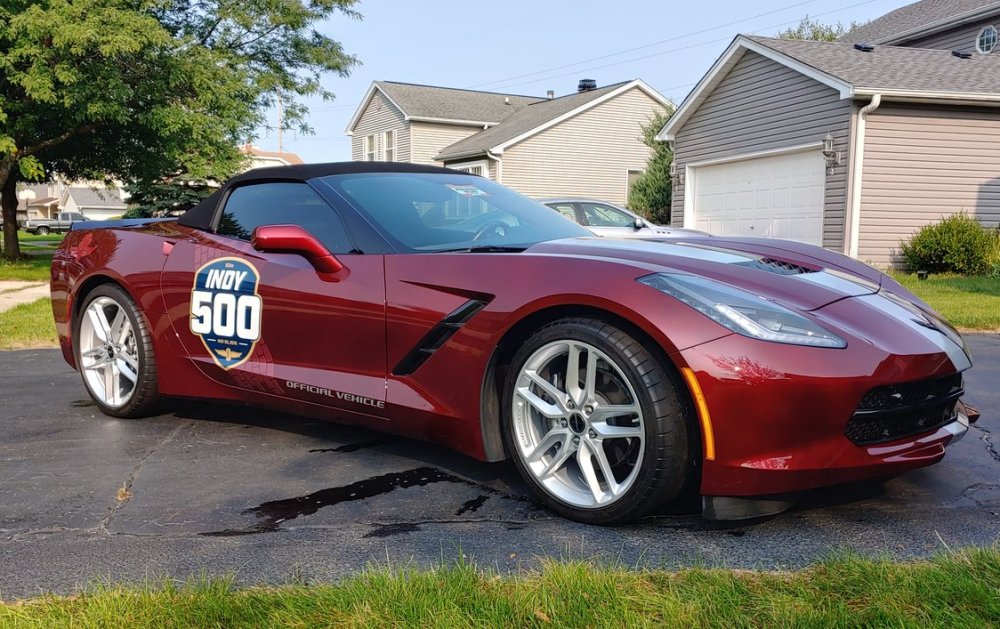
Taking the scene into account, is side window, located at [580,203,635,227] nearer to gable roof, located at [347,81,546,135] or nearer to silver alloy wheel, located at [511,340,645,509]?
silver alloy wheel, located at [511,340,645,509]

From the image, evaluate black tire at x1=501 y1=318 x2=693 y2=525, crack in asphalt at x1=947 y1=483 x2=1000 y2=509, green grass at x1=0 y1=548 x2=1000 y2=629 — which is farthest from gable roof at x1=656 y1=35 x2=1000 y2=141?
green grass at x1=0 y1=548 x2=1000 y2=629

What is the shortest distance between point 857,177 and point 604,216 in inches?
198

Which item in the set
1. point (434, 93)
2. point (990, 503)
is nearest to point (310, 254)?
point (990, 503)

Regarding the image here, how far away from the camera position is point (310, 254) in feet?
12.0

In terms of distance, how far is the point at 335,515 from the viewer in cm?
314

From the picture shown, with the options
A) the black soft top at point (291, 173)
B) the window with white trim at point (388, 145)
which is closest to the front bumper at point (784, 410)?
the black soft top at point (291, 173)

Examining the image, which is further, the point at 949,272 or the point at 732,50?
the point at 732,50

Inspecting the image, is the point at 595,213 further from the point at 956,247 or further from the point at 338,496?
the point at 338,496

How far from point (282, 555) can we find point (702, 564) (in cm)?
132

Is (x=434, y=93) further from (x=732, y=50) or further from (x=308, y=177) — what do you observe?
(x=308, y=177)

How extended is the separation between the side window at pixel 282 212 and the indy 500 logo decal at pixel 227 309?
0.73ft

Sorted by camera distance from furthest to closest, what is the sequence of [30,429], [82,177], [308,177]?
1. [82,177]
2. [30,429]
3. [308,177]

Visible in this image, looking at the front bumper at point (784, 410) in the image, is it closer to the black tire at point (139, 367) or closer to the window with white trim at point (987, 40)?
the black tire at point (139, 367)

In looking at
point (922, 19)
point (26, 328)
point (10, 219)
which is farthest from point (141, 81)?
point (922, 19)
